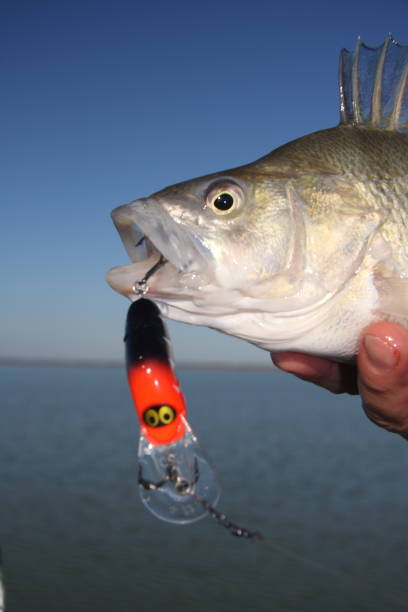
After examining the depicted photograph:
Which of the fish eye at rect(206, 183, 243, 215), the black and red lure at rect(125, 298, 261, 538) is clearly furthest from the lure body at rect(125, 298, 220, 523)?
the fish eye at rect(206, 183, 243, 215)

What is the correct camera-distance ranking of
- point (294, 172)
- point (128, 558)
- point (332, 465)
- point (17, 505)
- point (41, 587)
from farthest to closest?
1. point (332, 465)
2. point (17, 505)
3. point (128, 558)
4. point (41, 587)
5. point (294, 172)

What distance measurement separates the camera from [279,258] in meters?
2.96

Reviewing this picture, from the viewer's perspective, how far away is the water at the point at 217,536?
11156 millimetres

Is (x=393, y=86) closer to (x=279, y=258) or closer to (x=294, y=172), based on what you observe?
(x=294, y=172)

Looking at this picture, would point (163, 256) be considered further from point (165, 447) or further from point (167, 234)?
point (165, 447)

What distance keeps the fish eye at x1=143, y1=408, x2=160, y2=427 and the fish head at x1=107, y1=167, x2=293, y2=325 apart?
667mm

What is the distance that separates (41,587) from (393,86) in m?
11.5

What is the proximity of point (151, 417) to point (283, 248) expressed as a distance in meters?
1.18

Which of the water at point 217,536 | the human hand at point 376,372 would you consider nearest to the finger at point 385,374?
the human hand at point 376,372

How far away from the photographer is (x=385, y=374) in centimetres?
325

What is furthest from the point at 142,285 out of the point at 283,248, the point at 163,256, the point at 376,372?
the point at 376,372

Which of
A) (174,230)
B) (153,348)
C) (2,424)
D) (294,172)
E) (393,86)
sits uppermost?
(393,86)

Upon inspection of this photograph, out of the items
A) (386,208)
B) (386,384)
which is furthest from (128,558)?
(386,208)

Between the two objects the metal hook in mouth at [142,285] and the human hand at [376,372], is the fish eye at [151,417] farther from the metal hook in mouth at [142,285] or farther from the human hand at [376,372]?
the human hand at [376,372]
